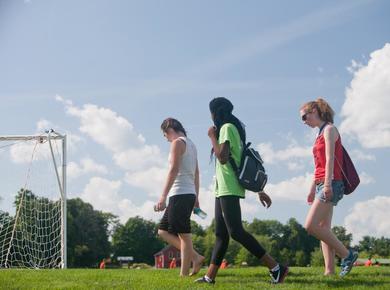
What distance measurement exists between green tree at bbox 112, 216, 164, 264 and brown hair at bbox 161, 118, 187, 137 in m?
103

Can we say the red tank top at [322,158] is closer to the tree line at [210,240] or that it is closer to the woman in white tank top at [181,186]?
the woman in white tank top at [181,186]

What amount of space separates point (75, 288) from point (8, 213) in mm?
23224

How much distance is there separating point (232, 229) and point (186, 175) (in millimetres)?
1469

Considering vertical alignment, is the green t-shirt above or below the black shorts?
above

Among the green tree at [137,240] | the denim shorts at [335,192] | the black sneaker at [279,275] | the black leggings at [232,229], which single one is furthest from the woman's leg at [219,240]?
the green tree at [137,240]

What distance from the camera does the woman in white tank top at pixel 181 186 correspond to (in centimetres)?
770

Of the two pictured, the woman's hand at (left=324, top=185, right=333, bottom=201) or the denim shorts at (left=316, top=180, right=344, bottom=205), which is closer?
the woman's hand at (left=324, top=185, right=333, bottom=201)

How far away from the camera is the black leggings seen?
663cm

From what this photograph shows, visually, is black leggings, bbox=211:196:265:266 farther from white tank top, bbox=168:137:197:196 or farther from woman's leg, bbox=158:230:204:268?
woman's leg, bbox=158:230:204:268

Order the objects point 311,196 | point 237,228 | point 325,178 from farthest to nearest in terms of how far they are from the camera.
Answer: point 311,196 → point 325,178 → point 237,228

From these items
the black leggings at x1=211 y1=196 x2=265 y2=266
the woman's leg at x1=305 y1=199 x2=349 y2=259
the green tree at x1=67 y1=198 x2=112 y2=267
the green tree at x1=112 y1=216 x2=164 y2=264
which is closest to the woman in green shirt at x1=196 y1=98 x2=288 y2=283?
the black leggings at x1=211 y1=196 x2=265 y2=266

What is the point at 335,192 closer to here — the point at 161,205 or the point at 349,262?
the point at 349,262

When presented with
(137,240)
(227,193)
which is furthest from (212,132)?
(137,240)

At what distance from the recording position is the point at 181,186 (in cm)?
781
